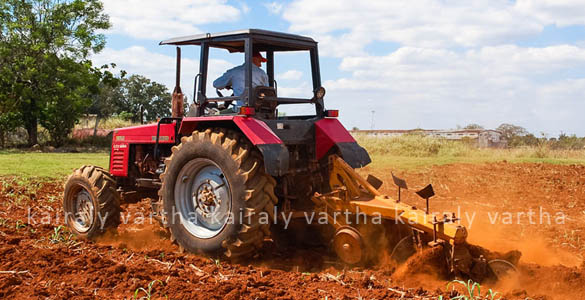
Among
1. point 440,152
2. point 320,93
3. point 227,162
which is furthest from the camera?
point 440,152

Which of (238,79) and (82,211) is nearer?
(238,79)

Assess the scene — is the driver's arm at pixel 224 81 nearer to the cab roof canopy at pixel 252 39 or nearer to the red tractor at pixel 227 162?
the red tractor at pixel 227 162

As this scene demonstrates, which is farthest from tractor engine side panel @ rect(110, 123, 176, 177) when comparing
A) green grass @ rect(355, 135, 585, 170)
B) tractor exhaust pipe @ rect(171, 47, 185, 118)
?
green grass @ rect(355, 135, 585, 170)

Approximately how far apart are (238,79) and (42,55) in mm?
23105

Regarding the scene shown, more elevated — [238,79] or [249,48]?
[249,48]

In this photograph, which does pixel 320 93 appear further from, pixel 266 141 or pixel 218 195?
pixel 218 195

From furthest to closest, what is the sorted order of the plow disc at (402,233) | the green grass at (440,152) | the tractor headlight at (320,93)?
the green grass at (440,152) → the tractor headlight at (320,93) → the plow disc at (402,233)

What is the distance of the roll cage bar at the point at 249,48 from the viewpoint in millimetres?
5320

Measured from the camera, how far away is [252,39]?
17.5 feet

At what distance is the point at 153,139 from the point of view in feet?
21.3

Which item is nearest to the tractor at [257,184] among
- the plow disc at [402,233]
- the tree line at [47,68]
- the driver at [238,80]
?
the plow disc at [402,233]

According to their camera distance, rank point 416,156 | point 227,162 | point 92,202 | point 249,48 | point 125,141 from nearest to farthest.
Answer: point 227,162 < point 249,48 < point 92,202 < point 125,141 < point 416,156

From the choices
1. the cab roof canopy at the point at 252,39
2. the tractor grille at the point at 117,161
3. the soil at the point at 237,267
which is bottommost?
the soil at the point at 237,267

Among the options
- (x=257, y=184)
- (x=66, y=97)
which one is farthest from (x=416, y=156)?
(x=66, y=97)
